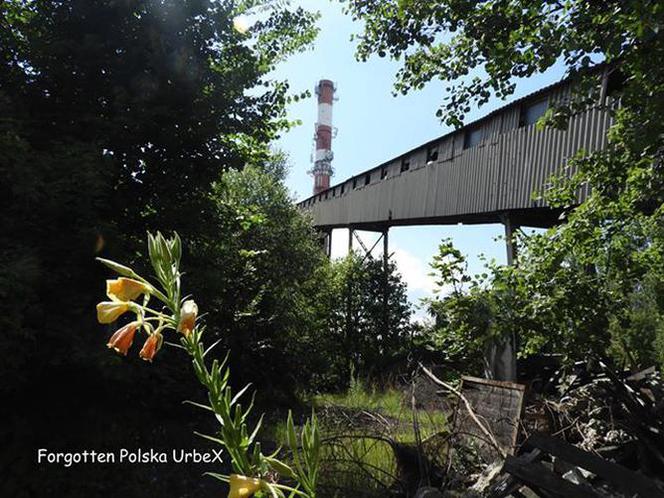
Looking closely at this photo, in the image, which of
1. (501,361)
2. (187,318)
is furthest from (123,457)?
(187,318)

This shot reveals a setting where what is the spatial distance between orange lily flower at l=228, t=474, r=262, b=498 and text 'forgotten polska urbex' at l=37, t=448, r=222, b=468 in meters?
3.94

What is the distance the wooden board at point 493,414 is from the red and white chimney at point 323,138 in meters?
34.5

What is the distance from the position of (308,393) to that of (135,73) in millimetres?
7682

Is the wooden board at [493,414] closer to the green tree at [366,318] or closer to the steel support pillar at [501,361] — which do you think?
the steel support pillar at [501,361]

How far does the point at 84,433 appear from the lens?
4.92 metres

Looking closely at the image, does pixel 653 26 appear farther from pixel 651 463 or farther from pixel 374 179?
pixel 374 179

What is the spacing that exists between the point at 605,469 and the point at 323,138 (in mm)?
40226

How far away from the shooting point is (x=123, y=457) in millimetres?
5105

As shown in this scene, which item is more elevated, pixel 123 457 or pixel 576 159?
pixel 576 159

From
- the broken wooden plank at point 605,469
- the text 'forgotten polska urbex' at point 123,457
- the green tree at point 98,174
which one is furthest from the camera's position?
the text 'forgotten polska urbex' at point 123,457

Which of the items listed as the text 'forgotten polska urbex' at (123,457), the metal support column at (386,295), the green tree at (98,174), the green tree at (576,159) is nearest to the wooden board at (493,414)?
the green tree at (576,159)

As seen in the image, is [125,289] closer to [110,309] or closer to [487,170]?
[110,309]

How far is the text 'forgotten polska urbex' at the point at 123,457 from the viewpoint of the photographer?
466 cm

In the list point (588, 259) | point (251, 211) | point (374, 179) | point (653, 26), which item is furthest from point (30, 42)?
point (374, 179)
